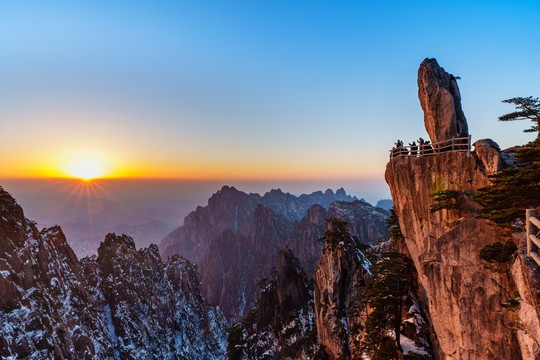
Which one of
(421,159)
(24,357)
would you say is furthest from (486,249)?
(24,357)

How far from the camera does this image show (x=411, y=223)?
30625 millimetres

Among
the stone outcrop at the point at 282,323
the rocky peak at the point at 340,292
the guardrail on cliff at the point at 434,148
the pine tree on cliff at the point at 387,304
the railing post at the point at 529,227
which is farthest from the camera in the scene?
the stone outcrop at the point at 282,323

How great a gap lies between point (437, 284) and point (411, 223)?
1010 cm

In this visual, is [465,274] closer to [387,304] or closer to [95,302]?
[387,304]

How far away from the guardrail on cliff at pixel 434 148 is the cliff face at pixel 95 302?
319 feet

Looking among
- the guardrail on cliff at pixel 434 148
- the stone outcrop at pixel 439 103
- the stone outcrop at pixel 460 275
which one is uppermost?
the stone outcrop at pixel 439 103

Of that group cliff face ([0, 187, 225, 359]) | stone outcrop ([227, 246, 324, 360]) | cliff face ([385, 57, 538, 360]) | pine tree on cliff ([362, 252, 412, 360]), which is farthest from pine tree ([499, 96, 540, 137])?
cliff face ([0, 187, 225, 359])

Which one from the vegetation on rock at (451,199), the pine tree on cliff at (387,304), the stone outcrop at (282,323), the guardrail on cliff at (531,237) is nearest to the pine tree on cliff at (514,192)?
the guardrail on cliff at (531,237)

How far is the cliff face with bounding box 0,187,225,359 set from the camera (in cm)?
7088

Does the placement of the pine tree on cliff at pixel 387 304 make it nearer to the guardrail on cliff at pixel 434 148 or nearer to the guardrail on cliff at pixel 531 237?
the guardrail on cliff at pixel 434 148

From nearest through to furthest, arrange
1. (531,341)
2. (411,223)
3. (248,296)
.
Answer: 1. (531,341)
2. (411,223)
3. (248,296)

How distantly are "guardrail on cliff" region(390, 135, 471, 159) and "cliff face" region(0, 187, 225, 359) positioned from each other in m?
97.2

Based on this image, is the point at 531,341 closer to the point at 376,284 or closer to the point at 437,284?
the point at 437,284

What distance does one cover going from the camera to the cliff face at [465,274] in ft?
55.1
